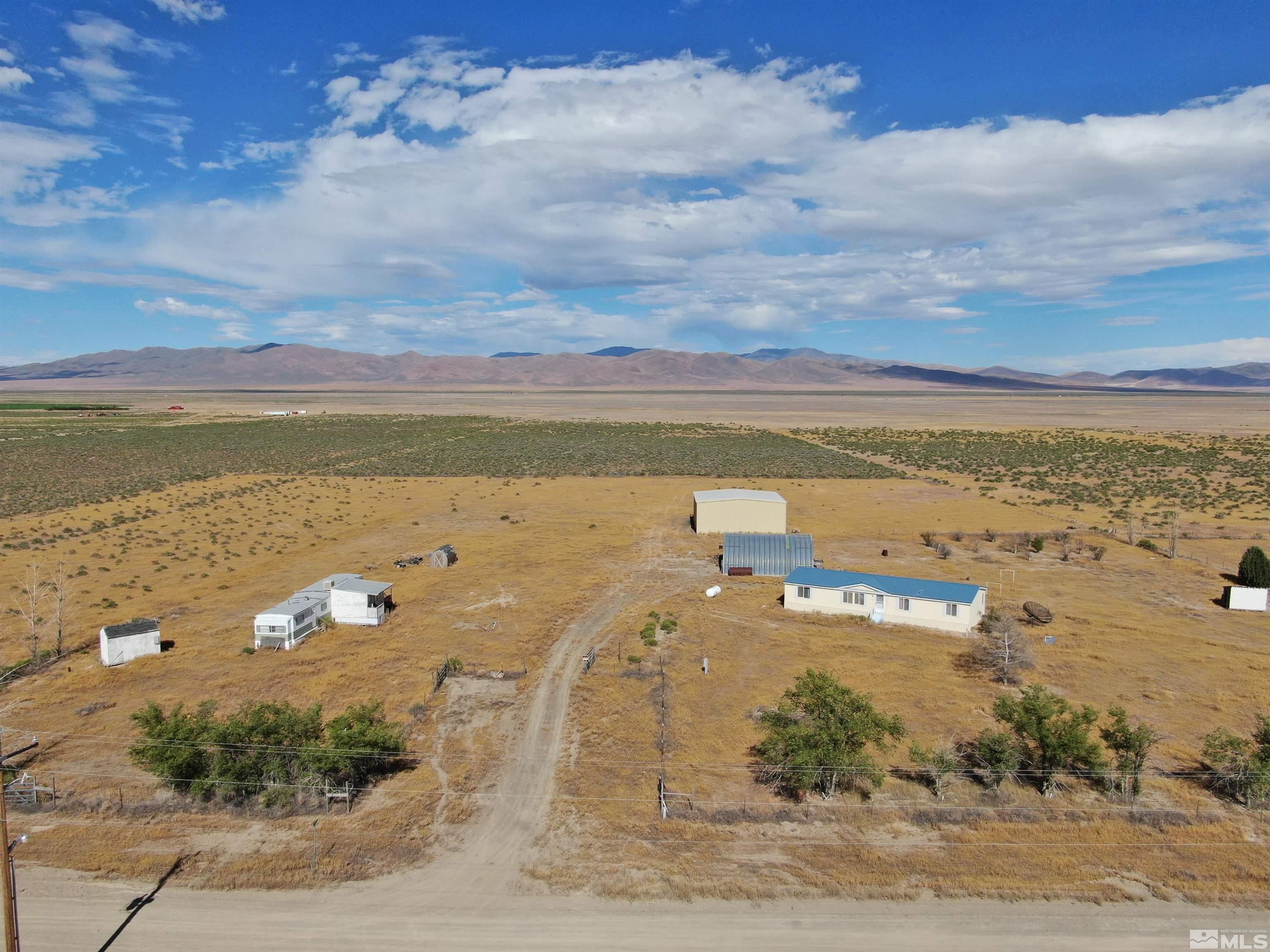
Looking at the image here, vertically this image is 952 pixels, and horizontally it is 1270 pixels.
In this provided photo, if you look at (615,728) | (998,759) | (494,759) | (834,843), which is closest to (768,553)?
(615,728)

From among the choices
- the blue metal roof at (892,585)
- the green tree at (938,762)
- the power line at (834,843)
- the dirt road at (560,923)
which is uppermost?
the blue metal roof at (892,585)

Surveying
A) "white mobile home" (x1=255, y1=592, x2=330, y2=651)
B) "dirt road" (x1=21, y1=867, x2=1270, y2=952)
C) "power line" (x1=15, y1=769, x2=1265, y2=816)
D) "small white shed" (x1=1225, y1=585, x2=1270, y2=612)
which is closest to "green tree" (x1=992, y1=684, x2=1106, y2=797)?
"power line" (x1=15, y1=769, x2=1265, y2=816)

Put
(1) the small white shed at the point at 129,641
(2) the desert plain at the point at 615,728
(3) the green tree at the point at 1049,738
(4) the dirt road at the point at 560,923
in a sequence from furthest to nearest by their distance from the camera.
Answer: (1) the small white shed at the point at 129,641 → (3) the green tree at the point at 1049,738 → (2) the desert plain at the point at 615,728 → (4) the dirt road at the point at 560,923

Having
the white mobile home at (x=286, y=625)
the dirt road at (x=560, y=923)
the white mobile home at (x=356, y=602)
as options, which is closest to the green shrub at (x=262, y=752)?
the dirt road at (x=560, y=923)

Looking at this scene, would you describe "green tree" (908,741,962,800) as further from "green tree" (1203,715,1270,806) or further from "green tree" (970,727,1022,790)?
"green tree" (1203,715,1270,806)

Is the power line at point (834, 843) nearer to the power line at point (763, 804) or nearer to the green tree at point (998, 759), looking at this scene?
the power line at point (763, 804)
